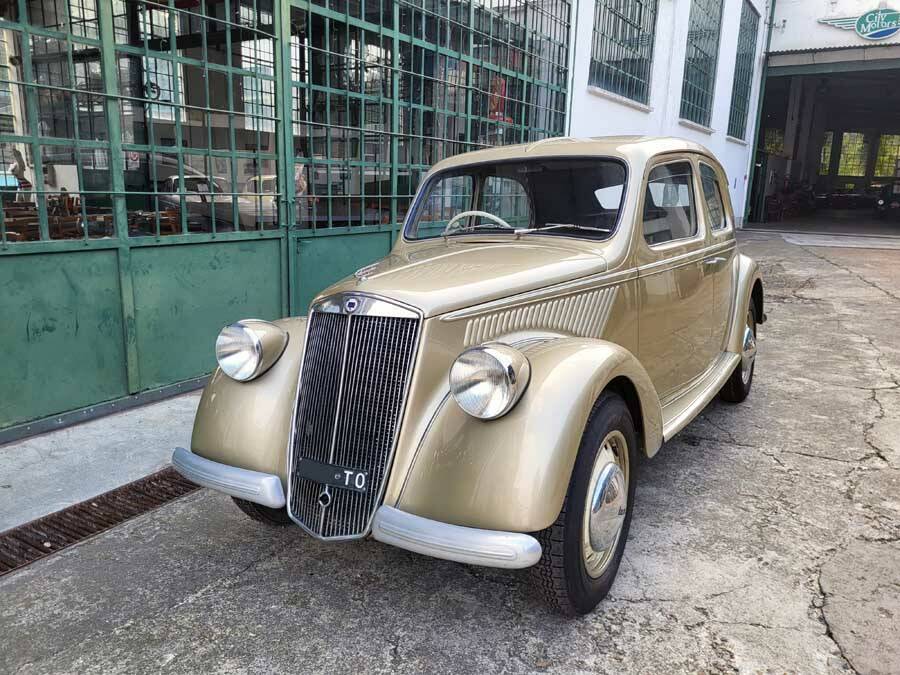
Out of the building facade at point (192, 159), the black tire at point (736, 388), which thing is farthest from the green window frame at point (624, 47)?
the black tire at point (736, 388)

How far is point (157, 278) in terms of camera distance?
4.43 meters

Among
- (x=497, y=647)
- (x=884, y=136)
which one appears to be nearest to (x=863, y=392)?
(x=497, y=647)

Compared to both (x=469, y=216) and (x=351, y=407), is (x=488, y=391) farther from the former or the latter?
(x=469, y=216)

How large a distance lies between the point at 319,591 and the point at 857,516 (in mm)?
2418

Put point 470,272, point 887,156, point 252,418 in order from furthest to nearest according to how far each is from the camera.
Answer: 1. point 887,156
2. point 470,272
3. point 252,418

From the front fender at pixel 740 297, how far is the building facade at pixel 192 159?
3297 millimetres

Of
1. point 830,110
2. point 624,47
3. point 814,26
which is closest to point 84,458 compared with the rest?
point 624,47

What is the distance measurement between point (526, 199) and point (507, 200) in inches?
7.9

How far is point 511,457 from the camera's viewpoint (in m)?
2.02

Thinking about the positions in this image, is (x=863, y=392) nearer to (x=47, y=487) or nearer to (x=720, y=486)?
(x=720, y=486)

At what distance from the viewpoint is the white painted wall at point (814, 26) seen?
17406 millimetres

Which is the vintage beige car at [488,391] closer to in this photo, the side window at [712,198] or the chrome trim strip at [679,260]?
the chrome trim strip at [679,260]

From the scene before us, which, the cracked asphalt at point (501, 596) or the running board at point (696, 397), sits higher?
the running board at point (696, 397)

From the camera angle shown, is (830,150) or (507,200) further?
(830,150)
